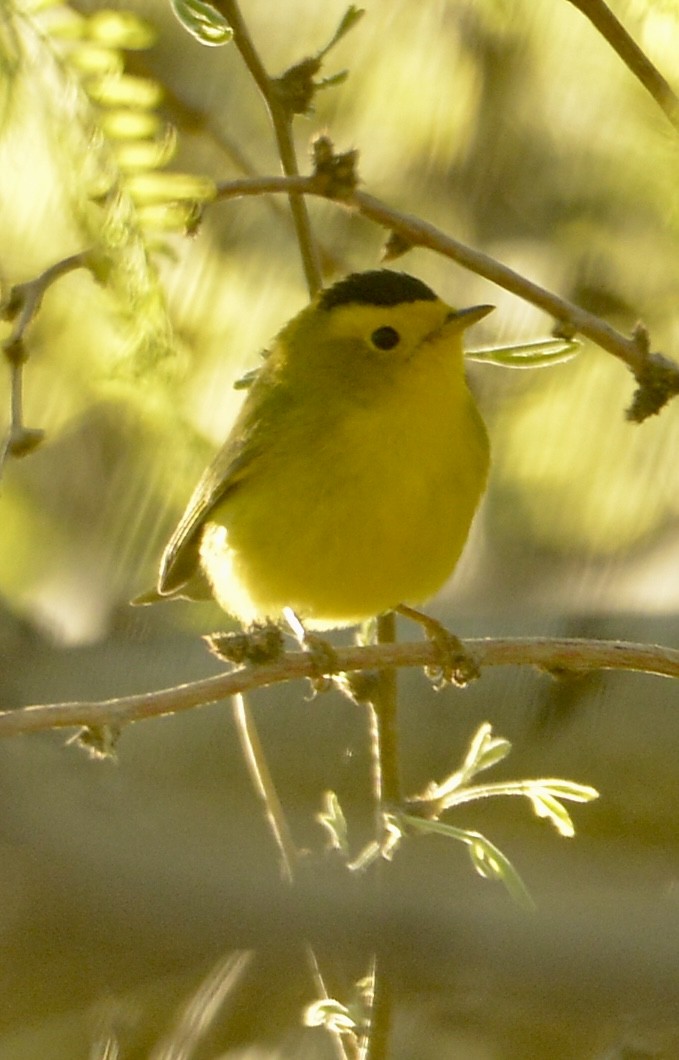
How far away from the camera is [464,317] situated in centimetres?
125

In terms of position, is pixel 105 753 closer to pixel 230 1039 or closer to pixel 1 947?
pixel 230 1039

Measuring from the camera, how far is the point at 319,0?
1098 mm

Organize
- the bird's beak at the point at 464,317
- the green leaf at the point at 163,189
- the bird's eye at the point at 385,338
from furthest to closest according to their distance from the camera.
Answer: the bird's eye at the point at 385,338 → the bird's beak at the point at 464,317 → the green leaf at the point at 163,189

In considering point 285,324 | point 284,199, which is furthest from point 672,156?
point 284,199

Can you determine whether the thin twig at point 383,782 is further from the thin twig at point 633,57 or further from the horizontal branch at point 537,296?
the thin twig at point 633,57

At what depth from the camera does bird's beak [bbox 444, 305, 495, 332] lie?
4.00ft

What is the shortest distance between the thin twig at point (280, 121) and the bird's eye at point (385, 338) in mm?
353

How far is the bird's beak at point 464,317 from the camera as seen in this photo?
122cm

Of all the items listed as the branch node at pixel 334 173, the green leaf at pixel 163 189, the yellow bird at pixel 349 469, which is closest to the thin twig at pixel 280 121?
the branch node at pixel 334 173

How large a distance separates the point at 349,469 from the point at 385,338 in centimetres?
17

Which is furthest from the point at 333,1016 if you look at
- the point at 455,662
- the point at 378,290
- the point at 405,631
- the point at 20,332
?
the point at 405,631

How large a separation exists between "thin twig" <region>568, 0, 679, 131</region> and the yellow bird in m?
0.43

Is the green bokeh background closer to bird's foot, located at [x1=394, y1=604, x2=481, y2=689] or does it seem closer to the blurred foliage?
the blurred foliage

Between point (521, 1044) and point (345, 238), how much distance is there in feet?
2.70
